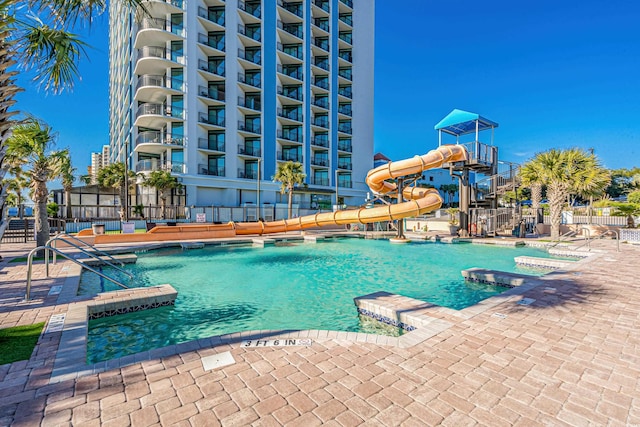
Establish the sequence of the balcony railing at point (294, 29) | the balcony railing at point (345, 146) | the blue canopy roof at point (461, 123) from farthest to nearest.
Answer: the balcony railing at point (345, 146) → the balcony railing at point (294, 29) → the blue canopy roof at point (461, 123)

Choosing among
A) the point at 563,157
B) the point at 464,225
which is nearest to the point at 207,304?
the point at 464,225

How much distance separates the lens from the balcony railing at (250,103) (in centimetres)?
3475

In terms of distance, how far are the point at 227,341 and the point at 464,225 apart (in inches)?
755

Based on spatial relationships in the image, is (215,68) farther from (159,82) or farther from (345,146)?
(345,146)

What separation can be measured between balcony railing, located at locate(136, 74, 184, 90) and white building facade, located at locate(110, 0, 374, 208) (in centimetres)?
10

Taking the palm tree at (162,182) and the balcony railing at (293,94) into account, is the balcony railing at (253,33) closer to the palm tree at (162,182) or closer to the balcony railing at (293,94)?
the balcony railing at (293,94)

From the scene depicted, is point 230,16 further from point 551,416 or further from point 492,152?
point 551,416

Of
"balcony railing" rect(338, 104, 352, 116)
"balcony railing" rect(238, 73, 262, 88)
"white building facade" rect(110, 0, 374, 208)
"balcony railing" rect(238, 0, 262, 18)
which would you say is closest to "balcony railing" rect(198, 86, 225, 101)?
"white building facade" rect(110, 0, 374, 208)

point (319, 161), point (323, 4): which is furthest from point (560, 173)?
point (323, 4)

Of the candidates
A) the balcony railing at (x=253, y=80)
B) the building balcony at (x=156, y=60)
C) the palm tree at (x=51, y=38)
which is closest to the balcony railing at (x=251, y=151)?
the balcony railing at (x=253, y=80)

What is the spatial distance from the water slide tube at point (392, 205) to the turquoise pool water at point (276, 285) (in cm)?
189

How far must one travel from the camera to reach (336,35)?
139 ft

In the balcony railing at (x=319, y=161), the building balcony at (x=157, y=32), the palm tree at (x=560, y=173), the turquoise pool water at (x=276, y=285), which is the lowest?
the turquoise pool water at (x=276, y=285)

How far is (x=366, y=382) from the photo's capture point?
3.05m
